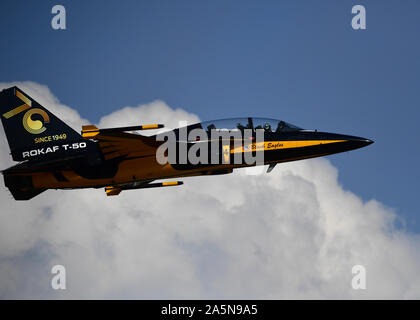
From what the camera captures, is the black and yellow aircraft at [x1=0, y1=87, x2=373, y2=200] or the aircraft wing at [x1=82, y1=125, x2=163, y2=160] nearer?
the aircraft wing at [x1=82, y1=125, x2=163, y2=160]

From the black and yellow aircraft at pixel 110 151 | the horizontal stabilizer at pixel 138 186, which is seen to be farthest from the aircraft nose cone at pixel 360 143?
the horizontal stabilizer at pixel 138 186

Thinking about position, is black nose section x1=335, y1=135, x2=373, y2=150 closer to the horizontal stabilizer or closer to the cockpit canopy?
the cockpit canopy

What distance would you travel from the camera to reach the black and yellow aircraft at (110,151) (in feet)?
96.7

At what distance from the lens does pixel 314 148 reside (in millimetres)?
29656

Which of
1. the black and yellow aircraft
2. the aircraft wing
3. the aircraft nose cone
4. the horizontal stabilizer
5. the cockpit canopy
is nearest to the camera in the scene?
the aircraft wing

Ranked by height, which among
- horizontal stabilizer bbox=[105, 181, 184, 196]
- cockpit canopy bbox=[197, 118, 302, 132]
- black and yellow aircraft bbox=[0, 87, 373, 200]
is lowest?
horizontal stabilizer bbox=[105, 181, 184, 196]

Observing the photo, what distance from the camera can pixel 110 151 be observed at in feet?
96.4

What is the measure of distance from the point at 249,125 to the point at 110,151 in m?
6.42

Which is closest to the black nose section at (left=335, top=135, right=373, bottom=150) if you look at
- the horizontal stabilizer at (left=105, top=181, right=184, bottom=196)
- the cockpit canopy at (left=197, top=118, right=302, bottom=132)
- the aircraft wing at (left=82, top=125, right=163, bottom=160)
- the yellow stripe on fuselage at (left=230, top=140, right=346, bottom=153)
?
the yellow stripe on fuselage at (left=230, top=140, right=346, bottom=153)

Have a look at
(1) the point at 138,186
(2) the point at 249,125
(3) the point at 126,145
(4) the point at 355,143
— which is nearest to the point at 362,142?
(4) the point at 355,143

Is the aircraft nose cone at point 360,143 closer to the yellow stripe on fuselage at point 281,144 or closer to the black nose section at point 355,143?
the black nose section at point 355,143

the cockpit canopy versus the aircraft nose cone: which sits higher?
the cockpit canopy

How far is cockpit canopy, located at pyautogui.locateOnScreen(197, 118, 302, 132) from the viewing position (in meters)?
29.6

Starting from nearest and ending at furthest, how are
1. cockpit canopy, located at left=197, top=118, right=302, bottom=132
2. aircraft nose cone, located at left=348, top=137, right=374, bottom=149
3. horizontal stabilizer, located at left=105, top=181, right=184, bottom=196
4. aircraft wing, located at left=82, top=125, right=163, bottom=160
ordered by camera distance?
aircraft wing, located at left=82, top=125, right=163, bottom=160 → cockpit canopy, located at left=197, top=118, right=302, bottom=132 → aircraft nose cone, located at left=348, top=137, right=374, bottom=149 → horizontal stabilizer, located at left=105, top=181, right=184, bottom=196
